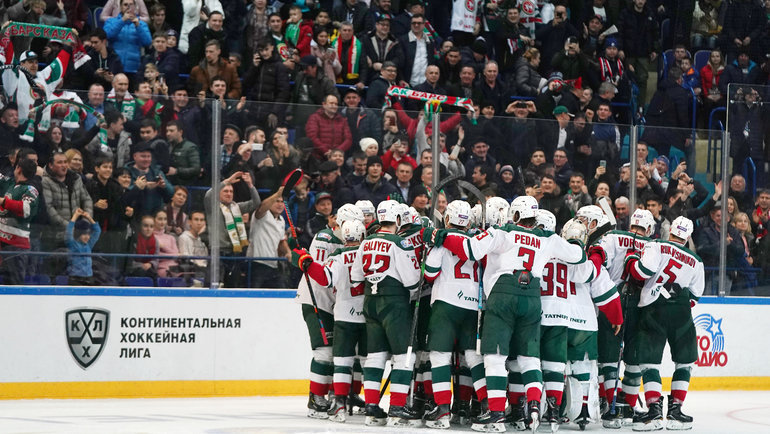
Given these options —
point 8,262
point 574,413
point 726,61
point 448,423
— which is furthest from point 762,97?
point 8,262

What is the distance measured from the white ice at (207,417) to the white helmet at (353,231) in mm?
1407

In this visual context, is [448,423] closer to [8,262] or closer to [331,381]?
[331,381]

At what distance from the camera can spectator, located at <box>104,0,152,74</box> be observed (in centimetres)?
1337

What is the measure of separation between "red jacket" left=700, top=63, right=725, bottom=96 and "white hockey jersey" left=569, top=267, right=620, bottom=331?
275 inches

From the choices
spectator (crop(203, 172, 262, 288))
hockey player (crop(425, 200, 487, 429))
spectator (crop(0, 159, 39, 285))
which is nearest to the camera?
hockey player (crop(425, 200, 487, 429))

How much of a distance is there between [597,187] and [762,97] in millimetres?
2143

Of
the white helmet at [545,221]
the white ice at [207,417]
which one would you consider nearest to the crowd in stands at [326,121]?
the white ice at [207,417]

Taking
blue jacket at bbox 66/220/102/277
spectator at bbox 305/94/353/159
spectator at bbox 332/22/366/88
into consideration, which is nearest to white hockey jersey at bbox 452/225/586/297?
spectator at bbox 305/94/353/159

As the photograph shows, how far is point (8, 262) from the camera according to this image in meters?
10.3

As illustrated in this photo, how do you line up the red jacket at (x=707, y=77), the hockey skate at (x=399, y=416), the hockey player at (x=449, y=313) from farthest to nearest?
the red jacket at (x=707, y=77) → the hockey skate at (x=399, y=416) → the hockey player at (x=449, y=313)

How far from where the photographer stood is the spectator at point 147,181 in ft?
34.7

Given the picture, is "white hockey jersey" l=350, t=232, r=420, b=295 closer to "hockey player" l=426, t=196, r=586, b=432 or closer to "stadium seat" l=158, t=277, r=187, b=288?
"hockey player" l=426, t=196, r=586, b=432

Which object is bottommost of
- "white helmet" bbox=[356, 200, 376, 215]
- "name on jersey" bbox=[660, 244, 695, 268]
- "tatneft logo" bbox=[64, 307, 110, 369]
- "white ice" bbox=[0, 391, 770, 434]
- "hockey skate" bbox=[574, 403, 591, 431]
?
"white ice" bbox=[0, 391, 770, 434]

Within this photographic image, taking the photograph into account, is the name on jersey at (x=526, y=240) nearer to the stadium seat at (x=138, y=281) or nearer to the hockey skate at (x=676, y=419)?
the hockey skate at (x=676, y=419)
